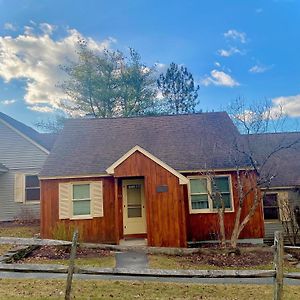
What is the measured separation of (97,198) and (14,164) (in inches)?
347

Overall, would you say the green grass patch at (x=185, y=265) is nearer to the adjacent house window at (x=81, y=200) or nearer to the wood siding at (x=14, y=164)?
the adjacent house window at (x=81, y=200)

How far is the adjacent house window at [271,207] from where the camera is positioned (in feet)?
55.6

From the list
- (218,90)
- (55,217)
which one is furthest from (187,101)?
(55,217)

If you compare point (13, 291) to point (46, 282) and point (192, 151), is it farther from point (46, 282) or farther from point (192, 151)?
point (192, 151)

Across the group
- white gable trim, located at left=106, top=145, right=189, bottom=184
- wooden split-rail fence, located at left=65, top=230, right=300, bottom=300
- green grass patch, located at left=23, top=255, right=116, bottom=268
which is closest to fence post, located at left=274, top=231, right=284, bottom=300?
wooden split-rail fence, located at left=65, top=230, right=300, bottom=300

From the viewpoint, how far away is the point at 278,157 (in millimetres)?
19203

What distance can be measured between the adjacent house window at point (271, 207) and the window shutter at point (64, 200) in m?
10.2

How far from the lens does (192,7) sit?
677 inches

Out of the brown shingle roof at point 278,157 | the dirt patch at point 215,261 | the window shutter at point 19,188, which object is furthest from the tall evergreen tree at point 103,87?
the dirt patch at point 215,261

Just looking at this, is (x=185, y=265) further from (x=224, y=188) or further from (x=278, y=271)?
(x=224, y=188)

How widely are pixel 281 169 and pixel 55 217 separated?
12.4m

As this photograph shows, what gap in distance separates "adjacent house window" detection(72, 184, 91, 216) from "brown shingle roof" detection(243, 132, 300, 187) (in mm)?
8371

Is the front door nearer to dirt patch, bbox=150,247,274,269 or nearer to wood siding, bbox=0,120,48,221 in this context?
dirt patch, bbox=150,247,274,269

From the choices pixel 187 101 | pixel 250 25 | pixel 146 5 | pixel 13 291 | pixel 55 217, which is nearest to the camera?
pixel 13 291
